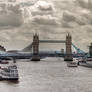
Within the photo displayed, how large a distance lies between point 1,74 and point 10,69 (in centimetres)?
235

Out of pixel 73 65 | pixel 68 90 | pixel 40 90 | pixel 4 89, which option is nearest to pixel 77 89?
pixel 68 90

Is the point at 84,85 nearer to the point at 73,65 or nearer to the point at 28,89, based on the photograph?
the point at 28,89

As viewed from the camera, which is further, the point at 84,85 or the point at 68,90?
the point at 84,85

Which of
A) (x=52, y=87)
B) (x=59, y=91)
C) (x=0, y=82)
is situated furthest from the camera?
(x=0, y=82)

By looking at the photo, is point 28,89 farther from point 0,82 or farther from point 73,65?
point 73,65

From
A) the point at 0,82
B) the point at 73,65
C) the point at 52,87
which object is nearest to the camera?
the point at 52,87

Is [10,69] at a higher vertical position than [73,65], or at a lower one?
higher

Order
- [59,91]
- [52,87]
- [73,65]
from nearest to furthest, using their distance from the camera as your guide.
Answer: [59,91], [52,87], [73,65]

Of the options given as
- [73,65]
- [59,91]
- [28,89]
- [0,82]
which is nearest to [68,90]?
[59,91]

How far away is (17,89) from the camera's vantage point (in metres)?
57.9

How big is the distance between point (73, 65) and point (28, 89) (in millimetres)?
78839

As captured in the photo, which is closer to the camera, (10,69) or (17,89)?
(17,89)

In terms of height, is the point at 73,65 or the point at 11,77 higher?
the point at 11,77

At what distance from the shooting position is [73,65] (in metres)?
136
